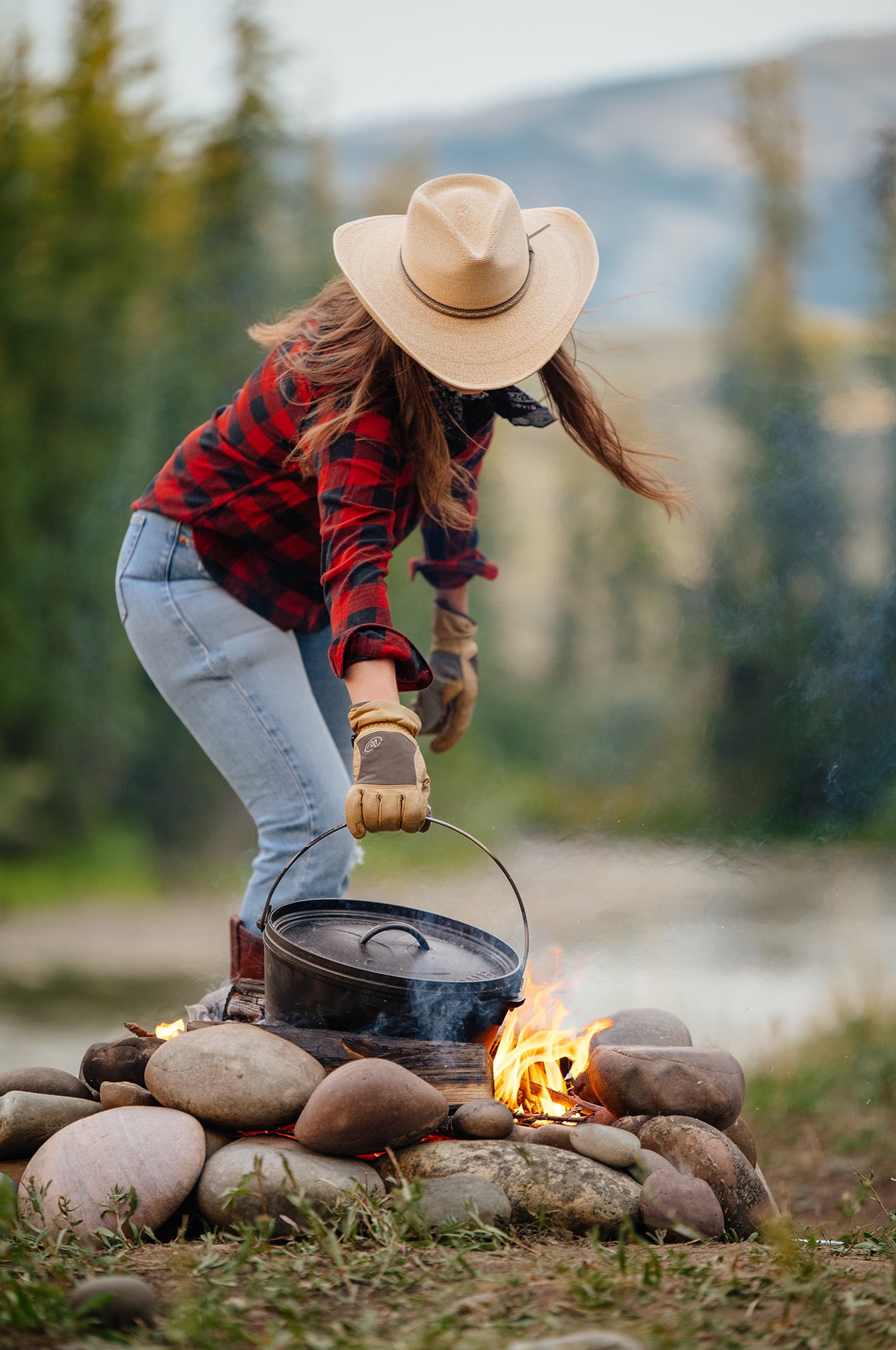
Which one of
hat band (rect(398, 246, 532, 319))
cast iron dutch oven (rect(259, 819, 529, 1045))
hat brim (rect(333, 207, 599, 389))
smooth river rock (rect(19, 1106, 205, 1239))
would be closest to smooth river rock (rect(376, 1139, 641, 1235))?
cast iron dutch oven (rect(259, 819, 529, 1045))

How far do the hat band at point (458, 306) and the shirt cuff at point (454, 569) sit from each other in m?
0.71

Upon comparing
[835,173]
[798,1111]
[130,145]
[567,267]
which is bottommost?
[798,1111]

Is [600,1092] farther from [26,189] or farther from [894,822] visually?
[26,189]

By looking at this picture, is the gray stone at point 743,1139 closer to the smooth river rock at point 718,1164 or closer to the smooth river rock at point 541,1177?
the smooth river rock at point 718,1164

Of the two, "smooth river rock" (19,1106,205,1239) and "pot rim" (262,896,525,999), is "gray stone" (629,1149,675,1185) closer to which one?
"pot rim" (262,896,525,999)

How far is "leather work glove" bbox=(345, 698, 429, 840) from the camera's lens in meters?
1.82

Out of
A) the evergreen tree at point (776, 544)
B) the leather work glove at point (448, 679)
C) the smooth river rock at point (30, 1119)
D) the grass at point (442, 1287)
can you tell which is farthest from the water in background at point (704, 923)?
the grass at point (442, 1287)

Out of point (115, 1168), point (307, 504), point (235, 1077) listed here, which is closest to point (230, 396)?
point (307, 504)

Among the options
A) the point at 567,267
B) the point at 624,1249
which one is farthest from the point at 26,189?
the point at 624,1249

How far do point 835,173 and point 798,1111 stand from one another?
533cm

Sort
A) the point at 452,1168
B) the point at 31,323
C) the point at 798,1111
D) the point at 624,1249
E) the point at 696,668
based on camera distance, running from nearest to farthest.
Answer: the point at 624,1249
the point at 452,1168
the point at 798,1111
the point at 696,668
the point at 31,323

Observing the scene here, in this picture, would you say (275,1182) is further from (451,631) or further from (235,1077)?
(451,631)

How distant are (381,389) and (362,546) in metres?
0.30

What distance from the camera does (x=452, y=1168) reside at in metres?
1.96
